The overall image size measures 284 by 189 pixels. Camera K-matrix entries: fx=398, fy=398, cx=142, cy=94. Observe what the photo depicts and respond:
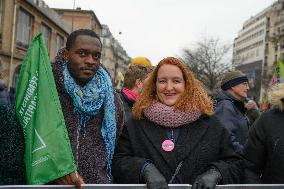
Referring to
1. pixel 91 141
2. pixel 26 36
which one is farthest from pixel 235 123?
pixel 26 36

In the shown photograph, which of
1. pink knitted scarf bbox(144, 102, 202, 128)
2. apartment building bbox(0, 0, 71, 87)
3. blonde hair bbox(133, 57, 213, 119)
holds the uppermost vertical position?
apartment building bbox(0, 0, 71, 87)

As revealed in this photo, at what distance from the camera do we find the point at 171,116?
260 centimetres

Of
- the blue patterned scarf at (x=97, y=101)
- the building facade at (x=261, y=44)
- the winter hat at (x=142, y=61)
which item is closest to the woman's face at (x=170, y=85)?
the blue patterned scarf at (x=97, y=101)

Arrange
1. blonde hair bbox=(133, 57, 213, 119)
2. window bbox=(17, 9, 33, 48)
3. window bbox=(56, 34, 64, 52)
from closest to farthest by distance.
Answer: blonde hair bbox=(133, 57, 213, 119), window bbox=(17, 9, 33, 48), window bbox=(56, 34, 64, 52)

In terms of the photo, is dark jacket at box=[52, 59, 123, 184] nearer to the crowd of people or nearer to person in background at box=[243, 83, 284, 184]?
the crowd of people

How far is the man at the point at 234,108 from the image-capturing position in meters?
4.29

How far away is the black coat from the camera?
2.55 metres

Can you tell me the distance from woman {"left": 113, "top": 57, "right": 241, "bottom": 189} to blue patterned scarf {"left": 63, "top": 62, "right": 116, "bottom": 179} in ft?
0.31

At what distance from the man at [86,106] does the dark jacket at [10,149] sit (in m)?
0.38

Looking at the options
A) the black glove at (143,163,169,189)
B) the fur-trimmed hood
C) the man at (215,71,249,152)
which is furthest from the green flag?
the man at (215,71,249,152)

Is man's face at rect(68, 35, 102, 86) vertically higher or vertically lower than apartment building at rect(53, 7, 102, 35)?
lower

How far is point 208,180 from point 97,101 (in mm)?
899

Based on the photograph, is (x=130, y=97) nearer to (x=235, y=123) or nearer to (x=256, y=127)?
(x=235, y=123)

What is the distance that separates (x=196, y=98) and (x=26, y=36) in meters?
23.8
